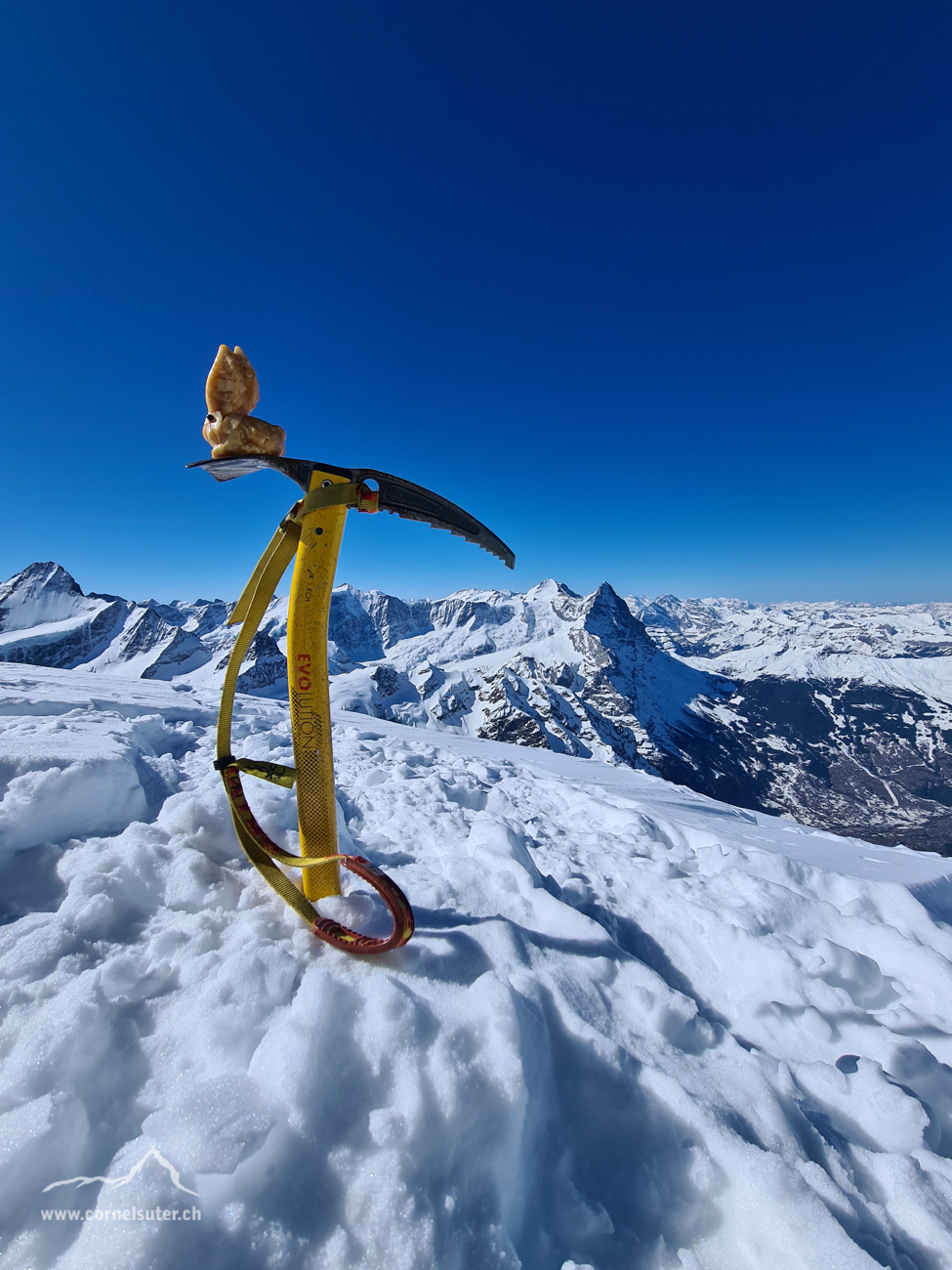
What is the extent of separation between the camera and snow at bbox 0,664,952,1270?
1.59 meters

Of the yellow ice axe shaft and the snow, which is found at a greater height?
the yellow ice axe shaft

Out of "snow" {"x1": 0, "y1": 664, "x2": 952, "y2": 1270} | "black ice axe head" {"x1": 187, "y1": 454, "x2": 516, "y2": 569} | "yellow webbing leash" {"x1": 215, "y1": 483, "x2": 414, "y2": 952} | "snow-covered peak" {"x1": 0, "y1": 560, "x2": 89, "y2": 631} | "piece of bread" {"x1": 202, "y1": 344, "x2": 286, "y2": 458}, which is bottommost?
"snow" {"x1": 0, "y1": 664, "x2": 952, "y2": 1270}

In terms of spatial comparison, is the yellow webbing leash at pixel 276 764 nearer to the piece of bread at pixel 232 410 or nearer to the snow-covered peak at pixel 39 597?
the piece of bread at pixel 232 410

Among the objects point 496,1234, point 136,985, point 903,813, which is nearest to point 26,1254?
point 136,985

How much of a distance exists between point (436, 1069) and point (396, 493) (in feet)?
10.1

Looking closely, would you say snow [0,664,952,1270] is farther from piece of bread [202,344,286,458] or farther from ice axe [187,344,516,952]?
piece of bread [202,344,286,458]

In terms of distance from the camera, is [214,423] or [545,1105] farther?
[214,423]

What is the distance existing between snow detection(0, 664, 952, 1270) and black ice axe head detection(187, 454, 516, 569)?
250 centimetres

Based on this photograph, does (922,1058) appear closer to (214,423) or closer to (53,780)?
(214,423)

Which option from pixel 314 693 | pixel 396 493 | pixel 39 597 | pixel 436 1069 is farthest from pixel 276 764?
pixel 39 597

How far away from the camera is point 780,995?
122 inches

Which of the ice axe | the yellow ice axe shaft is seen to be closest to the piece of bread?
the ice axe

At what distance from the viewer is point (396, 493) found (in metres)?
3.23

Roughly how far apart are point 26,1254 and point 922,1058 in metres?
4.03
